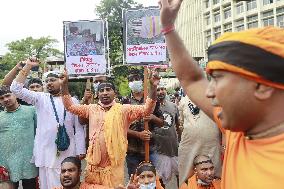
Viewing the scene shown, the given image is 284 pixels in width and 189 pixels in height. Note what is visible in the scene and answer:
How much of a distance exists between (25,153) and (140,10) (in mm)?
2130

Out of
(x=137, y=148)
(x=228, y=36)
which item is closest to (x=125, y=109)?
(x=137, y=148)

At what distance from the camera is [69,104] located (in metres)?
4.40

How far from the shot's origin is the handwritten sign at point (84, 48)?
16.6ft

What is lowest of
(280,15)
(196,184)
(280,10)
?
(196,184)

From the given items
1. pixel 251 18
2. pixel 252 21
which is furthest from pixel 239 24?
pixel 252 21

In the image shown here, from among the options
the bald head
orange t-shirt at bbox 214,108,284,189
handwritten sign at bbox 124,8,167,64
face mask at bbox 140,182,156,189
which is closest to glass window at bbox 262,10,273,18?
handwritten sign at bbox 124,8,167,64

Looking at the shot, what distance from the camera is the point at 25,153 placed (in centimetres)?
479

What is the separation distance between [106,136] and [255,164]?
3.10 meters

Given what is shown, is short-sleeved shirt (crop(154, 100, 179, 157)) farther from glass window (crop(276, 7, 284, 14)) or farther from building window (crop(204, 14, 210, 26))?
building window (crop(204, 14, 210, 26))

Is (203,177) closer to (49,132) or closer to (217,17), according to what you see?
(49,132)

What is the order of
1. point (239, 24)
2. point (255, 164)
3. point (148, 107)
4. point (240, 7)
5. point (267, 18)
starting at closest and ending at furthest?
point (255, 164), point (148, 107), point (267, 18), point (239, 24), point (240, 7)

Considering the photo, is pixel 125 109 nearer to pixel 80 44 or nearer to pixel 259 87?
pixel 80 44

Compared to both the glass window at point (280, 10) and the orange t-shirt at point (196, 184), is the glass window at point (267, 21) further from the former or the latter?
the orange t-shirt at point (196, 184)

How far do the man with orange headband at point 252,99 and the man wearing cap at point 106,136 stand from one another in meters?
2.83
